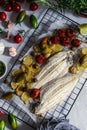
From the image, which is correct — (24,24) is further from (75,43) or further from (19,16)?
(75,43)

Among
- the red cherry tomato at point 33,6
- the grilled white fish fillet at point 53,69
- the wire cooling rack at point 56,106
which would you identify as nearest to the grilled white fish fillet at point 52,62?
the grilled white fish fillet at point 53,69

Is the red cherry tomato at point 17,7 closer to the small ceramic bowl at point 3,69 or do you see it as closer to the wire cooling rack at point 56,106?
the wire cooling rack at point 56,106

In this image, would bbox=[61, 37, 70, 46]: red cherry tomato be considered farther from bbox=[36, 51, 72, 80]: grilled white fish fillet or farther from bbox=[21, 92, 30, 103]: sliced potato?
bbox=[21, 92, 30, 103]: sliced potato

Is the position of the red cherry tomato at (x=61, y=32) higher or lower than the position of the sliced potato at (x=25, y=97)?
higher

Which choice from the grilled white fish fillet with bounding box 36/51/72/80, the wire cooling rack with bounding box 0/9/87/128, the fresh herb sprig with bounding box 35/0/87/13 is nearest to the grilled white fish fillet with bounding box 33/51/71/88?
the grilled white fish fillet with bounding box 36/51/72/80

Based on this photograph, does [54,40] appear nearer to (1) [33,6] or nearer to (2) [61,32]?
(2) [61,32]

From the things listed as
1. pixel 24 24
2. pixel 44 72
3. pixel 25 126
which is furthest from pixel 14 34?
pixel 25 126
